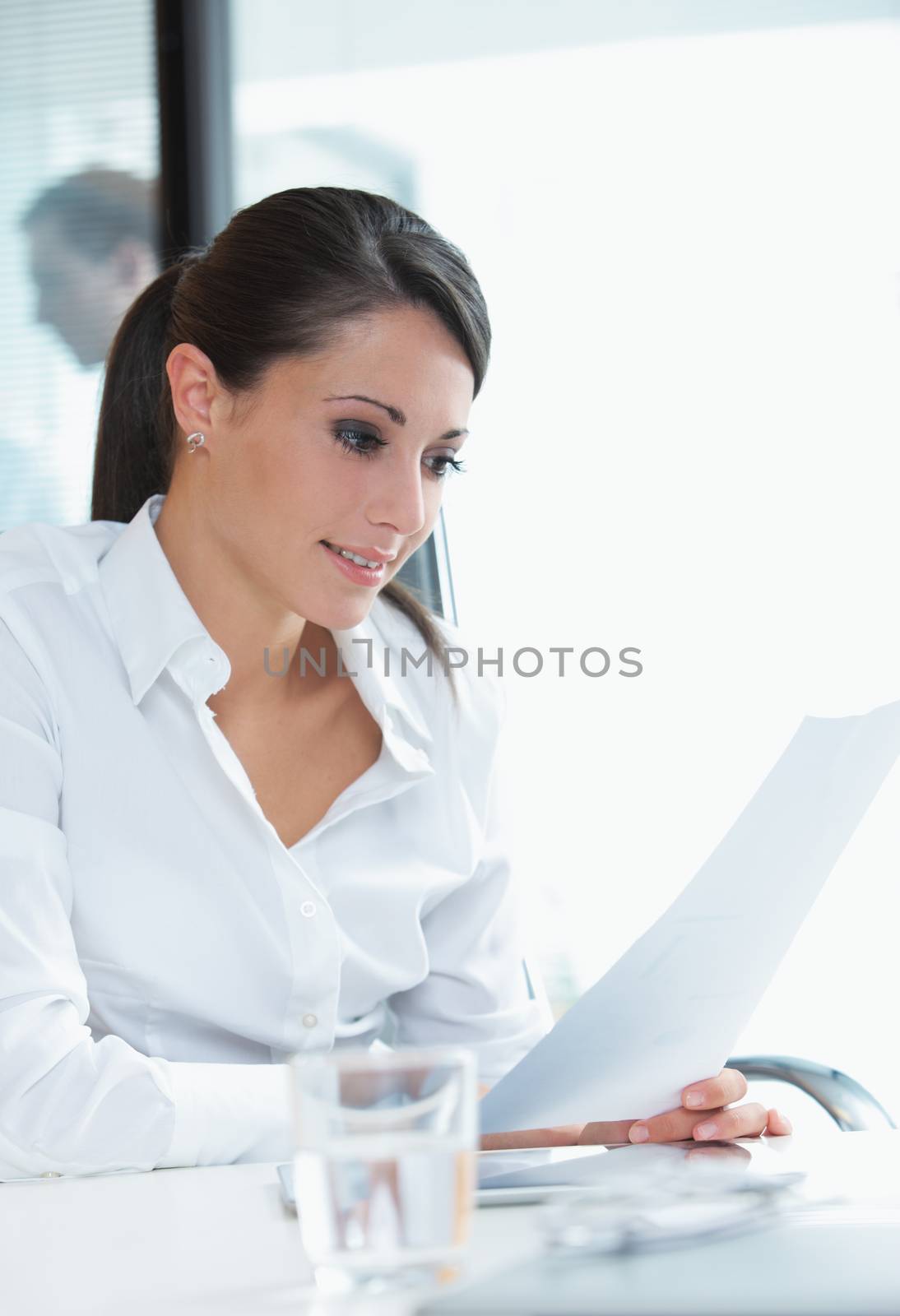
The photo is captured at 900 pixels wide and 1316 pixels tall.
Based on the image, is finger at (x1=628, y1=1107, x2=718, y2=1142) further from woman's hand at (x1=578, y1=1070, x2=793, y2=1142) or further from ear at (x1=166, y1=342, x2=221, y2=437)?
ear at (x1=166, y1=342, x2=221, y2=437)

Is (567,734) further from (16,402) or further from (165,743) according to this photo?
(16,402)

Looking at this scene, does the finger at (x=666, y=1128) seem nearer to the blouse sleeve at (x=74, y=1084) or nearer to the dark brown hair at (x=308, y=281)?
the blouse sleeve at (x=74, y=1084)

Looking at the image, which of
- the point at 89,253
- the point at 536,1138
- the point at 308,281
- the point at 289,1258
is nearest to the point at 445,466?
the point at 308,281

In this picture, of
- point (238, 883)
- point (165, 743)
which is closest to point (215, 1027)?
point (238, 883)

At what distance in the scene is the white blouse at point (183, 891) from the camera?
1.02 m

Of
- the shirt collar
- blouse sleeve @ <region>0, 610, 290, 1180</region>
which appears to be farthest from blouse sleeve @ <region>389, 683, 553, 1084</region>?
blouse sleeve @ <region>0, 610, 290, 1180</region>

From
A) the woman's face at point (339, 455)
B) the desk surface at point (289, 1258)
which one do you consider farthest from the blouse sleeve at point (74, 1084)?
the woman's face at point (339, 455)

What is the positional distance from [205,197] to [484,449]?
2.82 ft

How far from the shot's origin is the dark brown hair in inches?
53.2

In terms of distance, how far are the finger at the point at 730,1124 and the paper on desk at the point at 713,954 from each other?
0.04 meters

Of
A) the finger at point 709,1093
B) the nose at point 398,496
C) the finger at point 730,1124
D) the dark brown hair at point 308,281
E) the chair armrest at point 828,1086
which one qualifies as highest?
the dark brown hair at point 308,281

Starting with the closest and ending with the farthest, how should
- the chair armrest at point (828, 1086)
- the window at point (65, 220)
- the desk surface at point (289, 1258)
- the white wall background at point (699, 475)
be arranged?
the desk surface at point (289, 1258)
the chair armrest at point (828, 1086)
the white wall background at point (699, 475)
the window at point (65, 220)

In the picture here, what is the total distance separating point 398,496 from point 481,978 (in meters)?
0.55

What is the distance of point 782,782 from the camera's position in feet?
2.52
